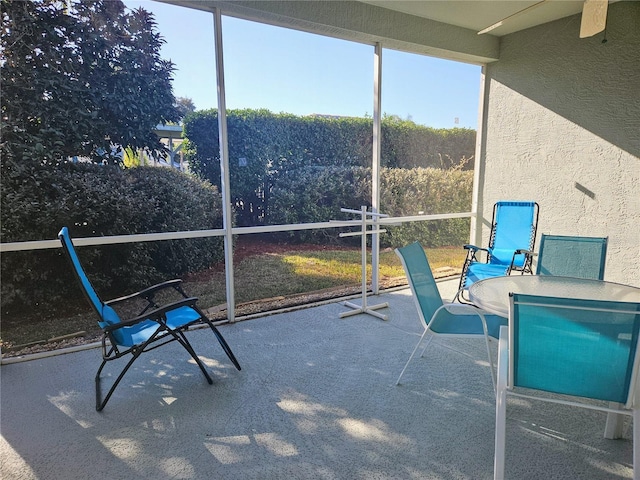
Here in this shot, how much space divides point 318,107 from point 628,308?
131 inches

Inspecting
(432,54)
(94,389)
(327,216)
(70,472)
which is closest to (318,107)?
(327,216)

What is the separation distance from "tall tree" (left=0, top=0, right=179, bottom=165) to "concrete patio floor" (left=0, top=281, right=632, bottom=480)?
1722mm

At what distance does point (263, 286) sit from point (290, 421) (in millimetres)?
2078

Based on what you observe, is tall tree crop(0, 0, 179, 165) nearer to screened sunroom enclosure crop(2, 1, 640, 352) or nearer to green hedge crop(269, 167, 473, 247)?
screened sunroom enclosure crop(2, 1, 640, 352)

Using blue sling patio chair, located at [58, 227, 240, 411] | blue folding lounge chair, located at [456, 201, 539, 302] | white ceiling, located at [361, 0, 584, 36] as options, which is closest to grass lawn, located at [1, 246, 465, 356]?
blue folding lounge chair, located at [456, 201, 539, 302]

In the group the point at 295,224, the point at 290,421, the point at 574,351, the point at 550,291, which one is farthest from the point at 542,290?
the point at 295,224

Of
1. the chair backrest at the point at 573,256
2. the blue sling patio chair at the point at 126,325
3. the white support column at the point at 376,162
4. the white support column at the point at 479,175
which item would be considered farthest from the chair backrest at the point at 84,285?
the white support column at the point at 479,175

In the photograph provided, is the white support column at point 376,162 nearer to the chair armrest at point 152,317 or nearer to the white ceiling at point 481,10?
the white ceiling at point 481,10

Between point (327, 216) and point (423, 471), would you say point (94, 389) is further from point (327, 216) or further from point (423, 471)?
point (327, 216)

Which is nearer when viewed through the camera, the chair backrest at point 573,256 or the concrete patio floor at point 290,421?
the concrete patio floor at point 290,421

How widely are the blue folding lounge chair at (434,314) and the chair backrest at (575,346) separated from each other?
2.13 ft

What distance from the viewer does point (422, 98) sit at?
15.5ft

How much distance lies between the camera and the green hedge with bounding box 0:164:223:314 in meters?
3.04

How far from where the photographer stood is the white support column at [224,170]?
11.2ft
